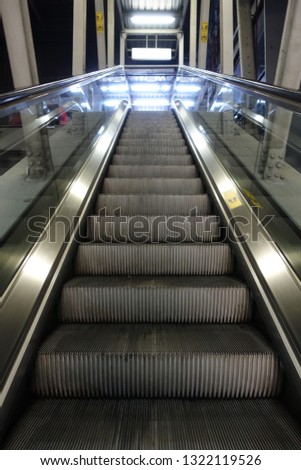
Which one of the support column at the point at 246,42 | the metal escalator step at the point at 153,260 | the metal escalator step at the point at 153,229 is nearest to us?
the metal escalator step at the point at 153,260

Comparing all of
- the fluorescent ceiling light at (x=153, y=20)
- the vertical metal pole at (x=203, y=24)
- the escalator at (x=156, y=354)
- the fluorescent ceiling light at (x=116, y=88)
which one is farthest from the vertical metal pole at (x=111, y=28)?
the escalator at (x=156, y=354)

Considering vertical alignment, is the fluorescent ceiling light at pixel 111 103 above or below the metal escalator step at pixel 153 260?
above

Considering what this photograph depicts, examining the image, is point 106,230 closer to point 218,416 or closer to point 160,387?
point 160,387

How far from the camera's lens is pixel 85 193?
9.34 ft

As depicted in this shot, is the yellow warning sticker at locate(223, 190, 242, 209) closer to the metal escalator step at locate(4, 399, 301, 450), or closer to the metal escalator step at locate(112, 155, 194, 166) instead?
the metal escalator step at locate(112, 155, 194, 166)

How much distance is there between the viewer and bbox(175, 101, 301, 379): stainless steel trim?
156 cm

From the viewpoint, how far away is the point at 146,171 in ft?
11.7

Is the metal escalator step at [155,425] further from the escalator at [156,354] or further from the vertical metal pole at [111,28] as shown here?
the vertical metal pole at [111,28]

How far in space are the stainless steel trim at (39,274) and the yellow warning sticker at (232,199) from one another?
3.74 feet

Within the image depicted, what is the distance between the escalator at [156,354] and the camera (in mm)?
1342

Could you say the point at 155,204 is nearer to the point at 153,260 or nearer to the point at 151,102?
the point at 153,260

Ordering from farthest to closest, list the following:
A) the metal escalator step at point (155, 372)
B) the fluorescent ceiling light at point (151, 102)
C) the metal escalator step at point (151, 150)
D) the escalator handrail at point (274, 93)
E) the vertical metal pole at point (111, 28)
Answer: the vertical metal pole at point (111, 28)
the fluorescent ceiling light at point (151, 102)
the metal escalator step at point (151, 150)
the escalator handrail at point (274, 93)
the metal escalator step at point (155, 372)

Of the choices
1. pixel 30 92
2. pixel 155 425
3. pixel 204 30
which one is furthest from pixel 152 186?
pixel 204 30
